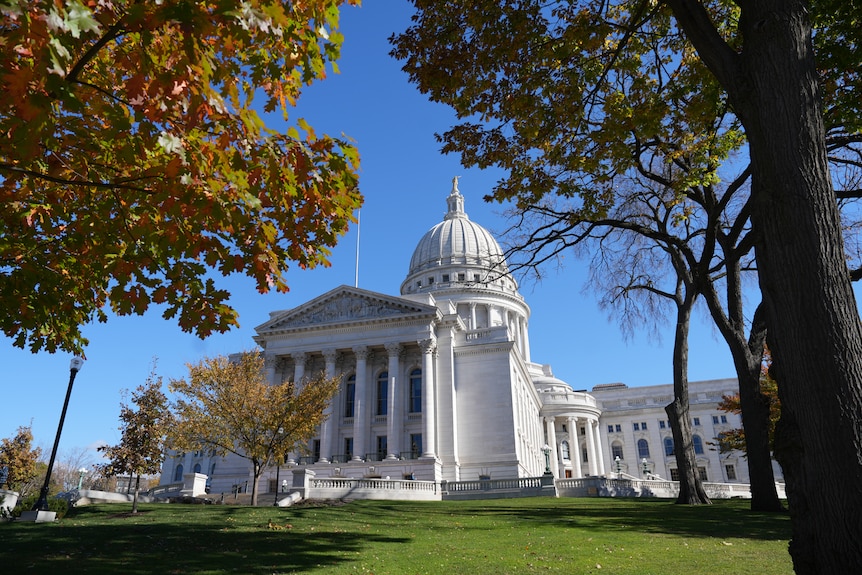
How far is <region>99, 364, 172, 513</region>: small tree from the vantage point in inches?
995

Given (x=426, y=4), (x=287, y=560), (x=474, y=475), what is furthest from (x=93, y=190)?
(x=474, y=475)

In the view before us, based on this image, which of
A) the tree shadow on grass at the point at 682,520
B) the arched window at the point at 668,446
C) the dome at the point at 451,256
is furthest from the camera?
the arched window at the point at 668,446

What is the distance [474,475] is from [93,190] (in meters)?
44.9

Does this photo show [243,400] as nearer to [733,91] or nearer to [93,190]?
[93,190]

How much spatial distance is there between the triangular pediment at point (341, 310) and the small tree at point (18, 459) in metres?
20.1

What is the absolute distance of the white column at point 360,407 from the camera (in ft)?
159

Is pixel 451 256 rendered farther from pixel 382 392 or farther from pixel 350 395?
pixel 350 395

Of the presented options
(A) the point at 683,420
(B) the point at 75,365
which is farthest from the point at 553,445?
(B) the point at 75,365

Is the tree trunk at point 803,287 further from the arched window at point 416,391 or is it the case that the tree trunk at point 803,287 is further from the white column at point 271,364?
the white column at point 271,364

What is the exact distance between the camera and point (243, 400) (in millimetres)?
29750

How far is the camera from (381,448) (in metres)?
50.1

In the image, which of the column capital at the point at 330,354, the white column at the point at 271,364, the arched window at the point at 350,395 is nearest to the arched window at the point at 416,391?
the arched window at the point at 350,395

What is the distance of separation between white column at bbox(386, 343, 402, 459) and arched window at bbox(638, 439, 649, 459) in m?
54.0

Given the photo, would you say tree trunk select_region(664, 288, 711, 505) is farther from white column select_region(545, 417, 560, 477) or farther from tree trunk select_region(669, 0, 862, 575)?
white column select_region(545, 417, 560, 477)
